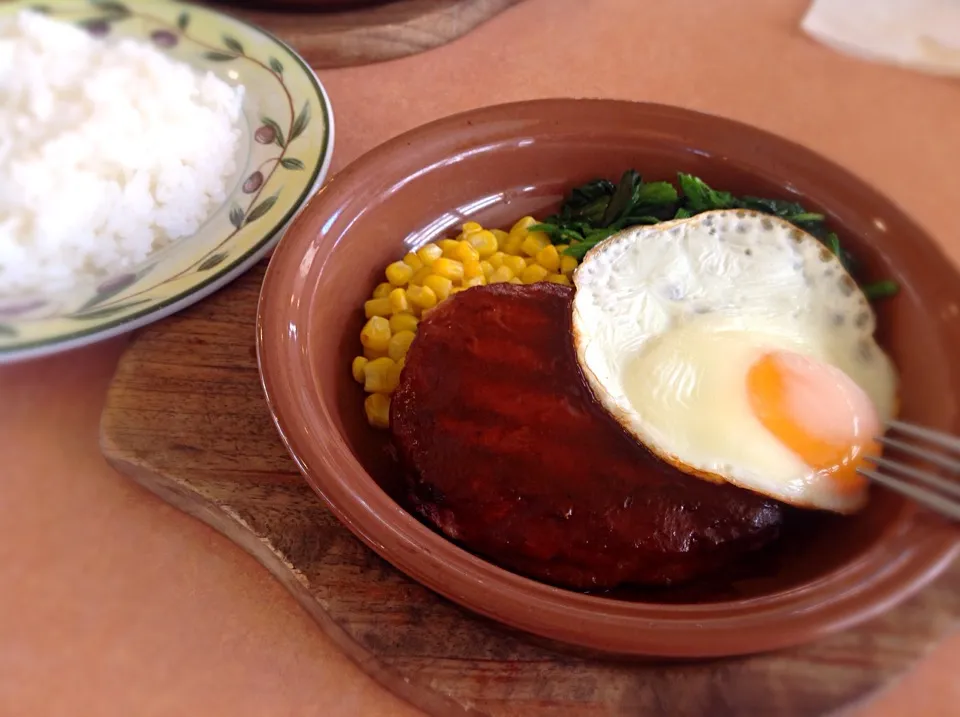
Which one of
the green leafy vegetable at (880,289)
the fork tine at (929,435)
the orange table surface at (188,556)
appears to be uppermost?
the green leafy vegetable at (880,289)

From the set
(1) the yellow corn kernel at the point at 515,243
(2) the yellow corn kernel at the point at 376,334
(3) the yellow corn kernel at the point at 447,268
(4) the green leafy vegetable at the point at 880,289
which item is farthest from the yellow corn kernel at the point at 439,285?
(4) the green leafy vegetable at the point at 880,289

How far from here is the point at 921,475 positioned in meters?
1.38

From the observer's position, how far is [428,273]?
76.1 inches

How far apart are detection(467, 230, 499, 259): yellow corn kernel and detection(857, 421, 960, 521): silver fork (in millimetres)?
1077

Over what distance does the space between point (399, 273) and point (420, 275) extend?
0.06 m

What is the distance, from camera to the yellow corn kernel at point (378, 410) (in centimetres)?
173

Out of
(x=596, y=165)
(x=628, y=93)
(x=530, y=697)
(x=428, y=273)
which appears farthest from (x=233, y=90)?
(x=530, y=697)

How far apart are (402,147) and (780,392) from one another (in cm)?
111

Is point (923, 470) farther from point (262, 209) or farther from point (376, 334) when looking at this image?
point (262, 209)

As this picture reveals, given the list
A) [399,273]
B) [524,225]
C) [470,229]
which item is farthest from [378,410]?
[524,225]

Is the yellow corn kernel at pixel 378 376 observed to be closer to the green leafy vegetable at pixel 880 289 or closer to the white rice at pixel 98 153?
the white rice at pixel 98 153

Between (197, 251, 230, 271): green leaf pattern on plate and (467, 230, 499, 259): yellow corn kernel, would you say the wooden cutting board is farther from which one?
(467, 230, 499, 259): yellow corn kernel

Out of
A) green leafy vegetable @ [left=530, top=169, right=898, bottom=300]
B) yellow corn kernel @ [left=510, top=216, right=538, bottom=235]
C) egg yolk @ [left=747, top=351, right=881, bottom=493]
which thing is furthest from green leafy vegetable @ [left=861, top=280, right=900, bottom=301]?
yellow corn kernel @ [left=510, top=216, right=538, bottom=235]

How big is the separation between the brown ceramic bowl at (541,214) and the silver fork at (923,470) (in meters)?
0.03
